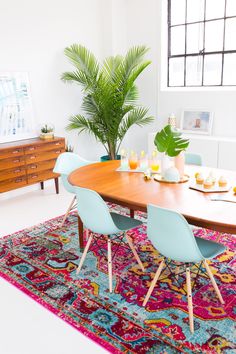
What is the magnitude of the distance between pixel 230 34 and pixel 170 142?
3.29 meters

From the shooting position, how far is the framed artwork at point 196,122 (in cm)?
569

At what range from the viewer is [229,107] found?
546cm

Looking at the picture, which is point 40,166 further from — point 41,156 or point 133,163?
point 133,163

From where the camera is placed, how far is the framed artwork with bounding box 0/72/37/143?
4964 mm

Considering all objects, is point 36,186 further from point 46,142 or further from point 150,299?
point 150,299

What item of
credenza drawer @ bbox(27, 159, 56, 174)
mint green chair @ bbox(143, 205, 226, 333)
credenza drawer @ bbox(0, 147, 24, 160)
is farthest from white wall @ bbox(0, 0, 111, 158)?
mint green chair @ bbox(143, 205, 226, 333)

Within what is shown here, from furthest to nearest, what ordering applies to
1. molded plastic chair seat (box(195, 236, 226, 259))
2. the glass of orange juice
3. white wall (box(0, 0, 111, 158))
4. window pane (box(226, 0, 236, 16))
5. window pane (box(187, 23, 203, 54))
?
window pane (box(187, 23, 203, 54)) → window pane (box(226, 0, 236, 16)) → white wall (box(0, 0, 111, 158)) → the glass of orange juice → molded plastic chair seat (box(195, 236, 226, 259))

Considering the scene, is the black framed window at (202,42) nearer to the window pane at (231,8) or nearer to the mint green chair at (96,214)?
the window pane at (231,8)

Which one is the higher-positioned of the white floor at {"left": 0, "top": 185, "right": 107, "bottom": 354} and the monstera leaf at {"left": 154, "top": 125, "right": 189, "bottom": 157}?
the monstera leaf at {"left": 154, "top": 125, "right": 189, "bottom": 157}

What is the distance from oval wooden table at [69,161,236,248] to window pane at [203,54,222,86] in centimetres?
276

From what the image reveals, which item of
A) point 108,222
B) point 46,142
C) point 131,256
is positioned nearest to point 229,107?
point 46,142

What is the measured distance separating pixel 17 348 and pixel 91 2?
18.1 feet

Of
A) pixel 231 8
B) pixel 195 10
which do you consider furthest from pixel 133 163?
pixel 195 10

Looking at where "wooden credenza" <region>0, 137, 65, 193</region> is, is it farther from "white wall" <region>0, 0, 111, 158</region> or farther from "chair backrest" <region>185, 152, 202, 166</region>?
"chair backrest" <region>185, 152, 202, 166</region>
